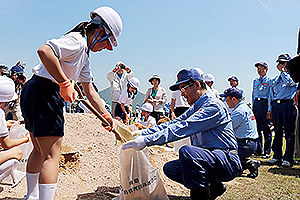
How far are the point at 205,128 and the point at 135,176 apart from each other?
2.63 feet

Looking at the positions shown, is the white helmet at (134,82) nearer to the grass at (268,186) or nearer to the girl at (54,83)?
the grass at (268,186)

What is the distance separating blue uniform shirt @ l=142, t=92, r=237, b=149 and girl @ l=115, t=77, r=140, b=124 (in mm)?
4070

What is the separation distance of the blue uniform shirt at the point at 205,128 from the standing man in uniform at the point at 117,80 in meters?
4.55

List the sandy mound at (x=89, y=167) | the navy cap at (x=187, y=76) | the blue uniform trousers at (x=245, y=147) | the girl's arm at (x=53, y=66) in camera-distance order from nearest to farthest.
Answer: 1. the girl's arm at (x=53, y=66)
2. the navy cap at (x=187, y=76)
3. the sandy mound at (x=89, y=167)
4. the blue uniform trousers at (x=245, y=147)

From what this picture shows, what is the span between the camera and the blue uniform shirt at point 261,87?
573 centimetres

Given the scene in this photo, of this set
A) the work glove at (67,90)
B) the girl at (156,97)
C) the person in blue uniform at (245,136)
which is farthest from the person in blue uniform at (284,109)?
the work glove at (67,90)

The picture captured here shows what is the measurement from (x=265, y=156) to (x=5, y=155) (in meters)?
4.85

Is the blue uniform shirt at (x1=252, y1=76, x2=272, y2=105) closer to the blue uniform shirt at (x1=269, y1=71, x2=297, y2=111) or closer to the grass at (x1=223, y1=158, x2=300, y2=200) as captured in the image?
the blue uniform shirt at (x1=269, y1=71, x2=297, y2=111)

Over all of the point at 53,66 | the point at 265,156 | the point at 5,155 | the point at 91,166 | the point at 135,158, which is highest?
the point at 53,66

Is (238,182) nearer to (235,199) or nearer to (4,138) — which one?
(235,199)

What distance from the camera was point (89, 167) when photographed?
352 centimetres

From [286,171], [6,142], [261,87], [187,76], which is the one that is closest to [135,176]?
[187,76]

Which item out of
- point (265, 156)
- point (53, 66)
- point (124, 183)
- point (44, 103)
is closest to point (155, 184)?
point (124, 183)

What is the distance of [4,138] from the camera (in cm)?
252
